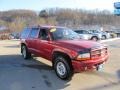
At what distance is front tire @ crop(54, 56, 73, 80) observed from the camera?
310 inches

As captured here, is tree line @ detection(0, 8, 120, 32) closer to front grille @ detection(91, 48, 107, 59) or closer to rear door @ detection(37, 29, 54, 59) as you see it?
rear door @ detection(37, 29, 54, 59)

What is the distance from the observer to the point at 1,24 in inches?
3979

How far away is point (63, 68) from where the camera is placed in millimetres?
8062

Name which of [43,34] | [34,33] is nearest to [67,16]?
[34,33]

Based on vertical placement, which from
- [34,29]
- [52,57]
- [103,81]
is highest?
[34,29]

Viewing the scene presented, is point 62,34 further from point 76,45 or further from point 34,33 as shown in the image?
point 34,33

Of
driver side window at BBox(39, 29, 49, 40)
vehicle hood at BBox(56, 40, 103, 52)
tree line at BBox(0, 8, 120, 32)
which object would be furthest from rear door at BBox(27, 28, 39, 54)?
tree line at BBox(0, 8, 120, 32)

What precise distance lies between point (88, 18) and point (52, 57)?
12306 cm

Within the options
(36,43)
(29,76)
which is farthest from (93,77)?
(36,43)

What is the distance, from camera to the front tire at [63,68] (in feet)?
25.8

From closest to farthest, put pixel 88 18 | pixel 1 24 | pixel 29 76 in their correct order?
pixel 29 76
pixel 1 24
pixel 88 18

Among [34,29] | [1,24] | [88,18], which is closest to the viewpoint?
[34,29]

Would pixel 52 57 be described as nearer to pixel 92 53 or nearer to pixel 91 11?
pixel 92 53

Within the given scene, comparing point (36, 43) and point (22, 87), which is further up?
point (36, 43)
